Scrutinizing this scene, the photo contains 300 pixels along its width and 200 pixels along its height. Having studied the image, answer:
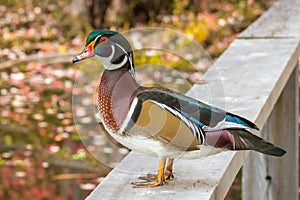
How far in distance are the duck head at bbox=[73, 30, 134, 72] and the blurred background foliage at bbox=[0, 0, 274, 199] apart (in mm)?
1450

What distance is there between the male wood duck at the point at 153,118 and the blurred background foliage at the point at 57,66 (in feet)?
4.65

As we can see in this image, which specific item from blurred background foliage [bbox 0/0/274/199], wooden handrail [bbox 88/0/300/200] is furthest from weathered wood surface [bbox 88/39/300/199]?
blurred background foliage [bbox 0/0/274/199]

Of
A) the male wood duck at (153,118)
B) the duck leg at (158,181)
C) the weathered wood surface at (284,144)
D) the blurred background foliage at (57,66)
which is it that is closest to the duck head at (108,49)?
the male wood duck at (153,118)

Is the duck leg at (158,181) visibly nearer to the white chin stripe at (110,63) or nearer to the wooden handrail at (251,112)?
the wooden handrail at (251,112)

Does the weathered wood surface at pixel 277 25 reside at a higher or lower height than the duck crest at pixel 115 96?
higher

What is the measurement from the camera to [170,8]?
7723mm

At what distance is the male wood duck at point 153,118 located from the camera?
3.80ft

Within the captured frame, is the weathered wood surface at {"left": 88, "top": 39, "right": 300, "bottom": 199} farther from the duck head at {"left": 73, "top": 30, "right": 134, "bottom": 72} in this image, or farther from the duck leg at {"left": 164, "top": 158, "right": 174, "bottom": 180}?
the duck head at {"left": 73, "top": 30, "right": 134, "bottom": 72}

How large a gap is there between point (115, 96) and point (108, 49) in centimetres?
8

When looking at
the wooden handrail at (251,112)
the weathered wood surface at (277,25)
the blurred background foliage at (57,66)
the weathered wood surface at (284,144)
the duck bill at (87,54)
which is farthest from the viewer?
the blurred background foliage at (57,66)

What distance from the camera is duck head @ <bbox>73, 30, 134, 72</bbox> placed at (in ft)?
3.78

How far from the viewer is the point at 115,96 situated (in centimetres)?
116

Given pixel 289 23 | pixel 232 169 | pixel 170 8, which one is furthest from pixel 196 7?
pixel 232 169

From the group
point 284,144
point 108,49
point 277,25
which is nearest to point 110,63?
point 108,49
